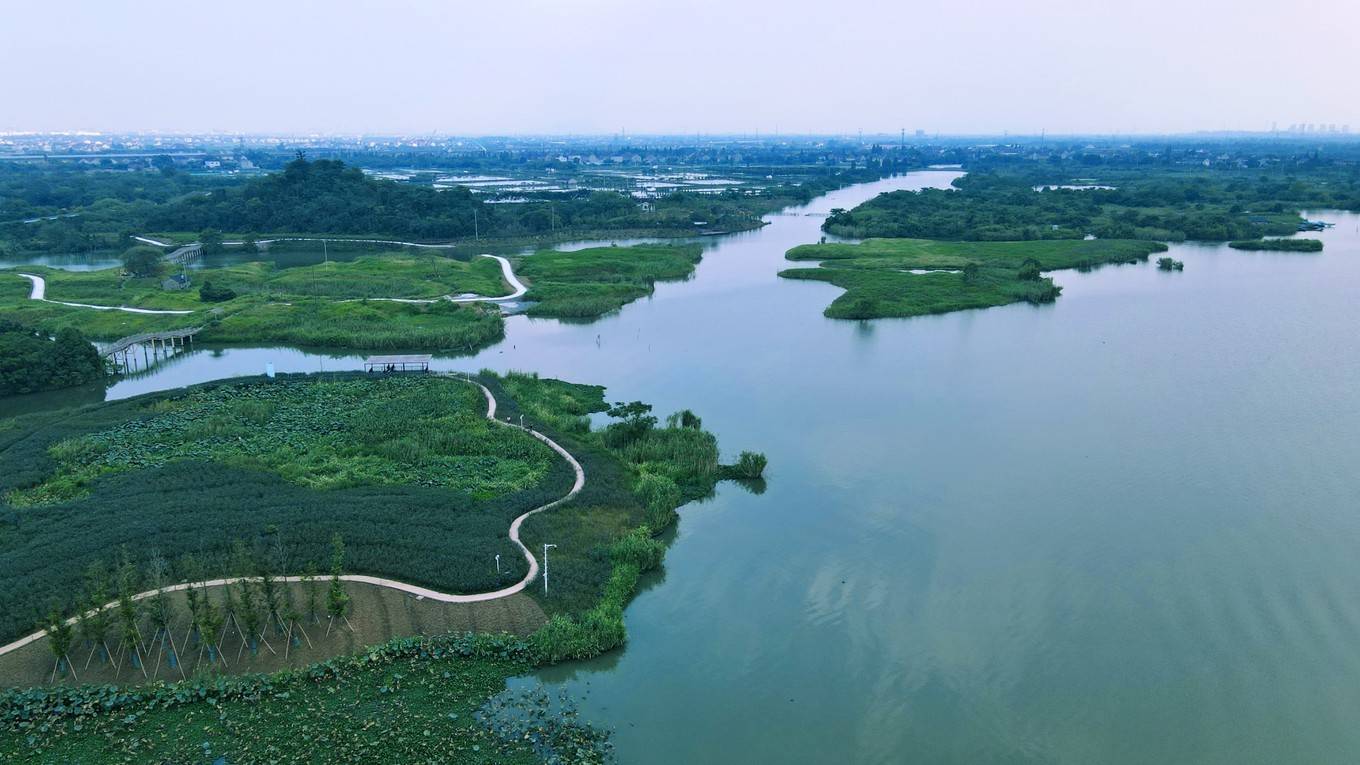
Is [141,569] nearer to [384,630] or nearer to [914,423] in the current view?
[384,630]

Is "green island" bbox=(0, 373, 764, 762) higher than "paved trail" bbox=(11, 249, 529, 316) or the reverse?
the reverse

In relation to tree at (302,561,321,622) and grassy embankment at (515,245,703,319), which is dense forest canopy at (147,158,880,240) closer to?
grassy embankment at (515,245,703,319)

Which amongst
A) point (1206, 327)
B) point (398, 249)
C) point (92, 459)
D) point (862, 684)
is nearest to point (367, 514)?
point (92, 459)

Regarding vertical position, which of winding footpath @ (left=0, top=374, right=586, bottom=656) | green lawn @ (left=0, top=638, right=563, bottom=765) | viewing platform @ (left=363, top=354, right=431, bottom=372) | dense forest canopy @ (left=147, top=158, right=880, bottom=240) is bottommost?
green lawn @ (left=0, top=638, right=563, bottom=765)

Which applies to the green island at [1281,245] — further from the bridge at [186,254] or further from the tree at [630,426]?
the bridge at [186,254]

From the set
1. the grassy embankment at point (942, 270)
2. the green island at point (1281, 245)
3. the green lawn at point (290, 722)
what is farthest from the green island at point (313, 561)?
the green island at point (1281, 245)

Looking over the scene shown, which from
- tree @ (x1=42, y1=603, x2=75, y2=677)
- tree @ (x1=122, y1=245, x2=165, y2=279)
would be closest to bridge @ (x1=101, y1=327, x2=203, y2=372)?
tree @ (x1=122, y1=245, x2=165, y2=279)
